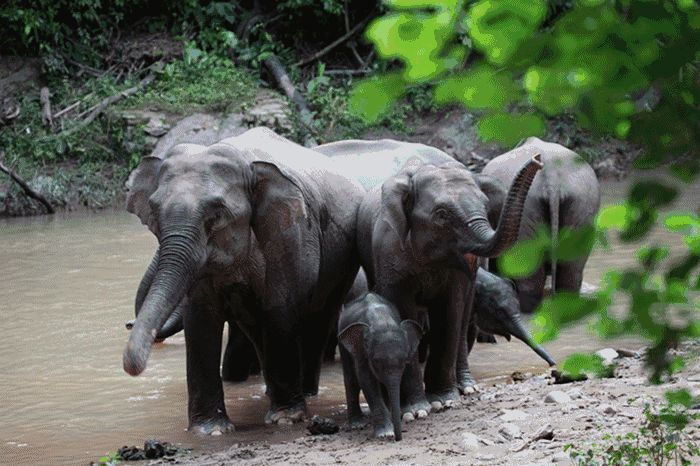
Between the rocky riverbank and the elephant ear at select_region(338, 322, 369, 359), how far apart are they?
0.44 meters

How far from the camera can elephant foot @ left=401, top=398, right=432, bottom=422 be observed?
647cm

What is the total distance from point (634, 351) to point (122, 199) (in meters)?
15.5

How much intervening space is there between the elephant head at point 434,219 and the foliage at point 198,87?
16305 millimetres

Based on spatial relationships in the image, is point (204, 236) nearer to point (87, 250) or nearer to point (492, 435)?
point (492, 435)

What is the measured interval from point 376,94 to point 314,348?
253 inches

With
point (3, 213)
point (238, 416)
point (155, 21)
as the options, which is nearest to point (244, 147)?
point (238, 416)

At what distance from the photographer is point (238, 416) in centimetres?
729

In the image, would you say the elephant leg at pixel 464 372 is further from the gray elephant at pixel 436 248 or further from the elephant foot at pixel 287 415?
the elephant foot at pixel 287 415

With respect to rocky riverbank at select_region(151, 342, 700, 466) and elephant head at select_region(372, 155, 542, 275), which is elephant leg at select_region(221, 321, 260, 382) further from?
elephant head at select_region(372, 155, 542, 275)

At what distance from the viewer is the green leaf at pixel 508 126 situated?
135 cm

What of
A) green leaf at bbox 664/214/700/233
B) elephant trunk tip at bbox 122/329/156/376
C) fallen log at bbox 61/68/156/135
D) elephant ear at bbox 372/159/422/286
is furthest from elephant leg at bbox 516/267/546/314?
fallen log at bbox 61/68/156/135

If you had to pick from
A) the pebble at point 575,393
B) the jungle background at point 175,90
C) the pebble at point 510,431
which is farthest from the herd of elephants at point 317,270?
the pebble at point 575,393

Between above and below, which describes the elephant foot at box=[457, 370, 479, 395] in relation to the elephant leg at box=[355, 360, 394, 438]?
below

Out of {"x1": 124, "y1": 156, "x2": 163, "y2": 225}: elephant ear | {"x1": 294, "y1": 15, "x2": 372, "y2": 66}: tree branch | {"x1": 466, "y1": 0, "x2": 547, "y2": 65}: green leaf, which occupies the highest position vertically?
{"x1": 466, "y1": 0, "x2": 547, "y2": 65}: green leaf
